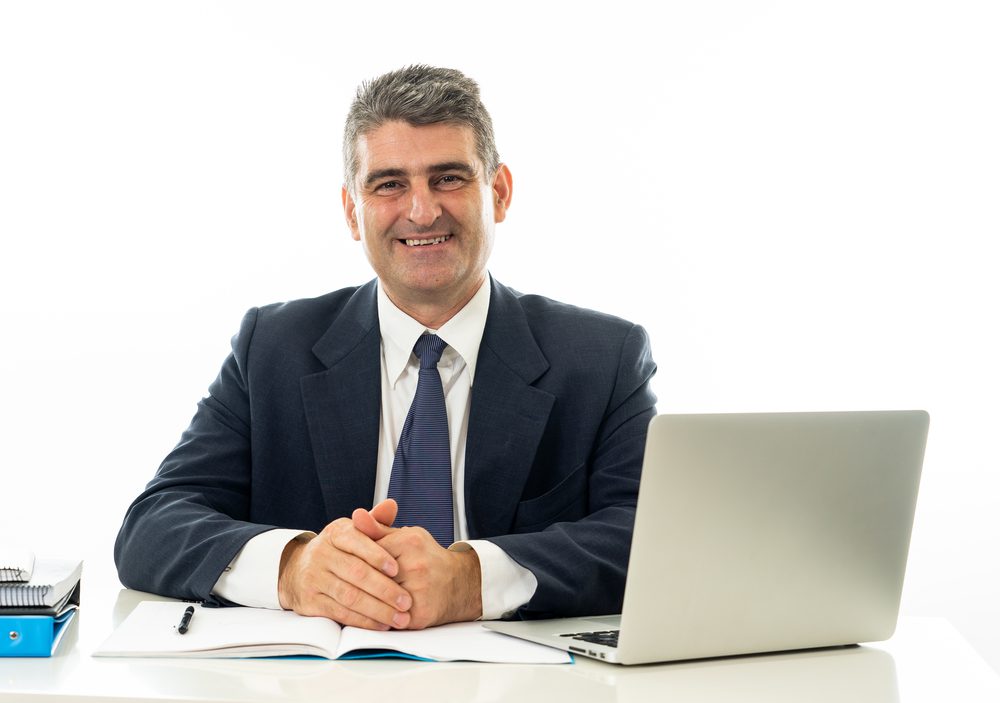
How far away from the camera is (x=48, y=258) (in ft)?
12.8

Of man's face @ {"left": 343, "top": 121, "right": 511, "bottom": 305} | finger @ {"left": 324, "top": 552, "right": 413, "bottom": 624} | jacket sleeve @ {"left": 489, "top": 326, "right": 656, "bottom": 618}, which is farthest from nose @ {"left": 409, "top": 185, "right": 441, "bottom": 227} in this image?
finger @ {"left": 324, "top": 552, "right": 413, "bottom": 624}

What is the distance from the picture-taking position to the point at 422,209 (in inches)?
83.7

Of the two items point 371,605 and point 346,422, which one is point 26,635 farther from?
point 346,422

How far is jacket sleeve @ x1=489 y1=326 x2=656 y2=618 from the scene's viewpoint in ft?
5.39

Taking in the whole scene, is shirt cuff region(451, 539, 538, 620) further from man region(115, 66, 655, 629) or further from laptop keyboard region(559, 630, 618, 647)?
man region(115, 66, 655, 629)

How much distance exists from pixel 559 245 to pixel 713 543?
2.65 meters

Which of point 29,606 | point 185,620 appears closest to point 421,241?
point 185,620

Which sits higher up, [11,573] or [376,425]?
[376,425]

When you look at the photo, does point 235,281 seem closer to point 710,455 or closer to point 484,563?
point 484,563

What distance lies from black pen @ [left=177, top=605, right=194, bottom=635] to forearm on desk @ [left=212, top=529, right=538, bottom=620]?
0.09m

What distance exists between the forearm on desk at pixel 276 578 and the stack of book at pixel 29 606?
0.77 feet

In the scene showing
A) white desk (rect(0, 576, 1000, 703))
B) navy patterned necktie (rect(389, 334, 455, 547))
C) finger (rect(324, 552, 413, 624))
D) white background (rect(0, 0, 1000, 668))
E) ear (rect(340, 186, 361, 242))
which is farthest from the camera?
white background (rect(0, 0, 1000, 668))

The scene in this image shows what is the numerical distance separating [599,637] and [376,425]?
0.76 meters

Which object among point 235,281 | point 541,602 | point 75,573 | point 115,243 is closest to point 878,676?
point 541,602
